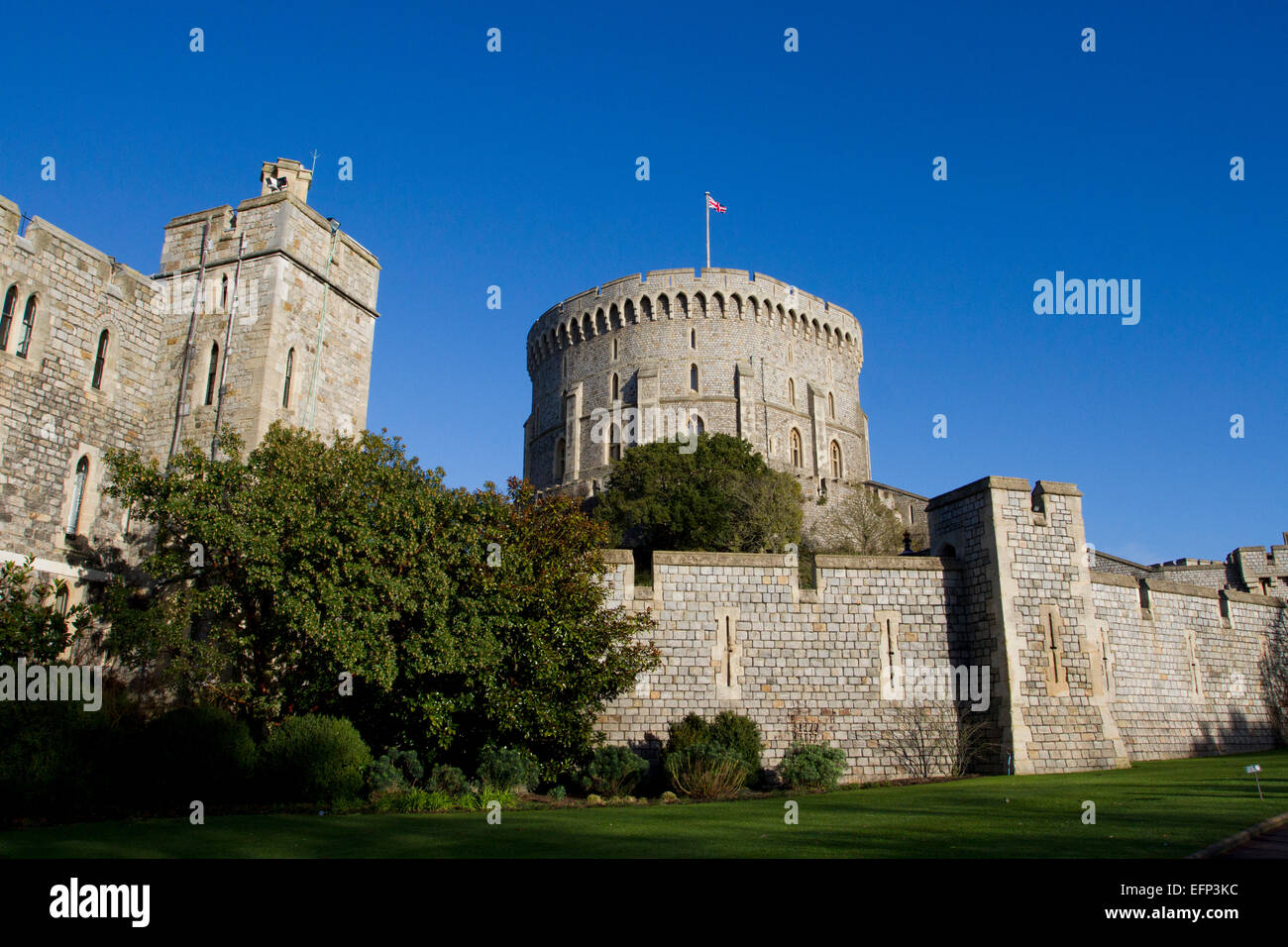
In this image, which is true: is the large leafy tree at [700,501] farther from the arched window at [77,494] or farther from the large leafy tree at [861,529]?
the arched window at [77,494]

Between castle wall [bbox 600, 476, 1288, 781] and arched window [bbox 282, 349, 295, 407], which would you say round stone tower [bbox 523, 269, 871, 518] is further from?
castle wall [bbox 600, 476, 1288, 781]

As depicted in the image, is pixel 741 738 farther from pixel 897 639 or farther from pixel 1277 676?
pixel 1277 676

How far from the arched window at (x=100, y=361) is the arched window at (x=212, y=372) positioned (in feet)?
7.17

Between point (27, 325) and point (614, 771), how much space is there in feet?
50.3

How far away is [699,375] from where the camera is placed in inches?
2301

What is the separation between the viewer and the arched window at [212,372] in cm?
2112

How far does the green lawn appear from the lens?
838cm

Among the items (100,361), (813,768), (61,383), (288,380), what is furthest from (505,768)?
(100,361)

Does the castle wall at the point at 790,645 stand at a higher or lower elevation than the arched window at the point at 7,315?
lower

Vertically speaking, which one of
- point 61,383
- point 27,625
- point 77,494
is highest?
point 61,383

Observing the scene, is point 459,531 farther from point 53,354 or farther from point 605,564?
point 53,354

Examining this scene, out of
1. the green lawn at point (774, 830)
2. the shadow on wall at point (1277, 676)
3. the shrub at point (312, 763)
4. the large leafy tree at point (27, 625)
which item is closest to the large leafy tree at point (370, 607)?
the large leafy tree at point (27, 625)
